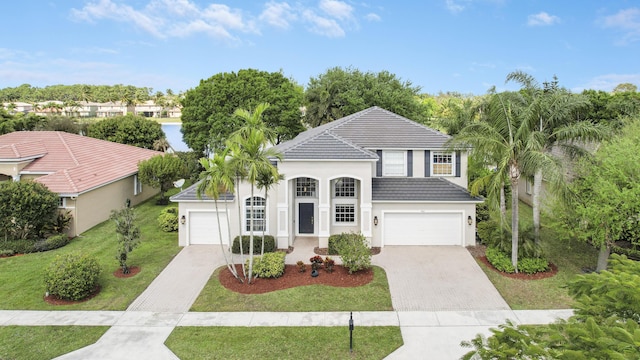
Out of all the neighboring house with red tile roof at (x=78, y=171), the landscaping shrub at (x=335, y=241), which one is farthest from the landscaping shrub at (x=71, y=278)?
the landscaping shrub at (x=335, y=241)

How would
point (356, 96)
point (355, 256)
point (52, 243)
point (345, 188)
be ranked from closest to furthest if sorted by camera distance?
point (355, 256), point (52, 243), point (345, 188), point (356, 96)

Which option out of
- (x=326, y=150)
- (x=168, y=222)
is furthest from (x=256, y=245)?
(x=168, y=222)

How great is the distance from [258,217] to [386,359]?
37.3 ft

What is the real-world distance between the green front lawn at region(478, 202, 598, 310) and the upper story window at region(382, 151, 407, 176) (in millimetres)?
6616

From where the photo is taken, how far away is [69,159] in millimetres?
27594

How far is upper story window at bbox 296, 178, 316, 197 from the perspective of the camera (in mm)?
22516

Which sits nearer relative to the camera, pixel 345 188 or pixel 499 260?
pixel 499 260

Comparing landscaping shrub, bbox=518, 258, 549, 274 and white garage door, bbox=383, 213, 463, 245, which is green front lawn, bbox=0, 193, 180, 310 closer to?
white garage door, bbox=383, 213, 463, 245

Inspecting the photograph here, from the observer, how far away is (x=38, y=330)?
13680 millimetres

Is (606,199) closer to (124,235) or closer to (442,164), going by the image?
(442,164)

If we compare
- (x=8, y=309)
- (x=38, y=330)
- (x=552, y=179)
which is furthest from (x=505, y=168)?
(x=8, y=309)

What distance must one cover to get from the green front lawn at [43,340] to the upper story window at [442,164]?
669 inches

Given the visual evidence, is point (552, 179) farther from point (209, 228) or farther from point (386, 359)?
point (209, 228)

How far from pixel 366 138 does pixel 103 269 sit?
14.3 metres
